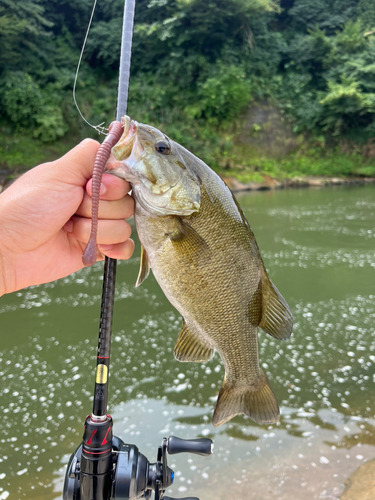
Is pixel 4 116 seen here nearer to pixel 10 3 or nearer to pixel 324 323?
pixel 10 3

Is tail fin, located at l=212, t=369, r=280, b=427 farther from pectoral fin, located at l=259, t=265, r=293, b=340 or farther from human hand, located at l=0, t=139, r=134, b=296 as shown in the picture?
human hand, located at l=0, t=139, r=134, b=296

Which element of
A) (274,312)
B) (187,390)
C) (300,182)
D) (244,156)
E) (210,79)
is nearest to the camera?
(274,312)

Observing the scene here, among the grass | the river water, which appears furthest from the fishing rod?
the grass

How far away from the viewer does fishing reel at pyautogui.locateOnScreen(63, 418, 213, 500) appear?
132cm

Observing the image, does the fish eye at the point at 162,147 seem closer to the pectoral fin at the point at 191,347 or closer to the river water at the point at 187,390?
the pectoral fin at the point at 191,347

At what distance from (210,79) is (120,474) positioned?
70.6 feet

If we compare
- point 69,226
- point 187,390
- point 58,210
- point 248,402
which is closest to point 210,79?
point 187,390

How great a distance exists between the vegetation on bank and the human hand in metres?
16.4

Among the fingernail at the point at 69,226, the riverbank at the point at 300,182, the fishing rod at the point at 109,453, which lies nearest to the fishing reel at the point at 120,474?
the fishing rod at the point at 109,453

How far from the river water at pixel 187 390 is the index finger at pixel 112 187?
210cm

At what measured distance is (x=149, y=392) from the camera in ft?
11.4

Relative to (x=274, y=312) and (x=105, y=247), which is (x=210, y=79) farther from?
(x=274, y=312)

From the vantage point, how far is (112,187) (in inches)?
50.6

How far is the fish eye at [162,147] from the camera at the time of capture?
1270 millimetres
